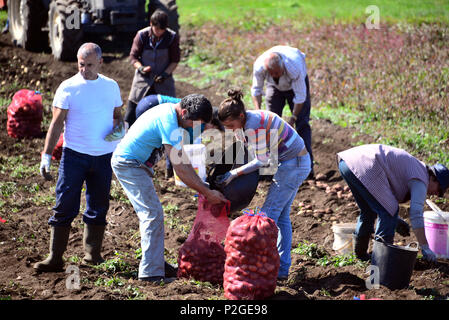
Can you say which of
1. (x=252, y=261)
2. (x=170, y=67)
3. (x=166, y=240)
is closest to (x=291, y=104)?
(x=170, y=67)

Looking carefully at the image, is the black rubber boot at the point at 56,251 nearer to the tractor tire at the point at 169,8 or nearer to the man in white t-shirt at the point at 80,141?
the man in white t-shirt at the point at 80,141

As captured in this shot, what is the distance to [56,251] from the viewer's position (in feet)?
16.1

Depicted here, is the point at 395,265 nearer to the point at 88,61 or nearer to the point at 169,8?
the point at 88,61

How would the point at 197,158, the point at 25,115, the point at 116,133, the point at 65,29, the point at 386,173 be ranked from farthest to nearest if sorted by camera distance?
1. the point at 65,29
2. the point at 25,115
3. the point at 197,158
4. the point at 116,133
5. the point at 386,173

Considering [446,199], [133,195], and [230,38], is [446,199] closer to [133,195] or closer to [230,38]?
[133,195]

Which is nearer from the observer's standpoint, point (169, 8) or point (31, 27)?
point (169, 8)

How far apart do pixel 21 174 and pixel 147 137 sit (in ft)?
11.7

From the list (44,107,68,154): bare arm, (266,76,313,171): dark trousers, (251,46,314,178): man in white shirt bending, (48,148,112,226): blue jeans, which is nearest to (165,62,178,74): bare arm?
(251,46,314,178): man in white shirt bending

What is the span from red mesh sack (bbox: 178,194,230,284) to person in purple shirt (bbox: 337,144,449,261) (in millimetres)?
1143

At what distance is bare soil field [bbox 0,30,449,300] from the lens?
4469mm

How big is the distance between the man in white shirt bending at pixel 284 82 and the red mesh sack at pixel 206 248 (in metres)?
2.46

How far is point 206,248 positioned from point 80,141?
136 centimetres

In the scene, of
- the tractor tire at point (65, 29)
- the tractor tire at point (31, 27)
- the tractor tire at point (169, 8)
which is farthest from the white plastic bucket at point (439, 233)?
the tractor tire at point (31, 27)

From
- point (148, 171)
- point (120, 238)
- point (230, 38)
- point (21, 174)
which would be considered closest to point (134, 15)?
point (230, 38)
